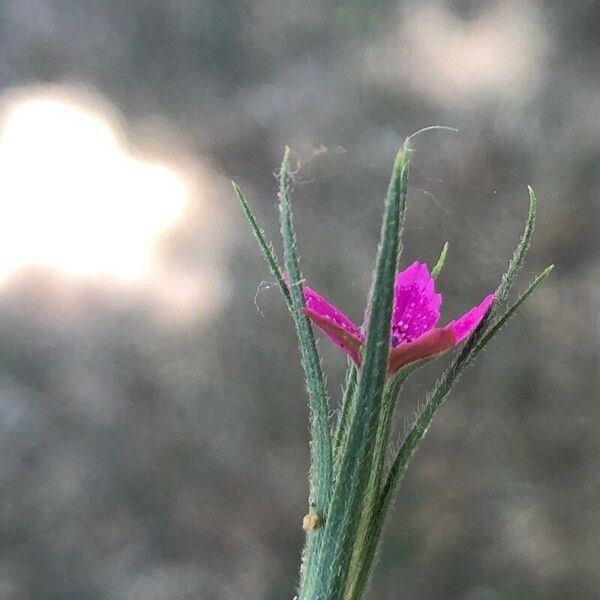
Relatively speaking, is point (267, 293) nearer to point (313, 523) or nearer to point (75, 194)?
point (75, 194)

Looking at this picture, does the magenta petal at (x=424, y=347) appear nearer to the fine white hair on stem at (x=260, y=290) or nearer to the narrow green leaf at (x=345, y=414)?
the narrow green leaf at (x=345, y=414)

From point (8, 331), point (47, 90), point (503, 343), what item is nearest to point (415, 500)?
point (503, 343)

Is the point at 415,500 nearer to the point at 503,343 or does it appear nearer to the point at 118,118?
the point at 503,343

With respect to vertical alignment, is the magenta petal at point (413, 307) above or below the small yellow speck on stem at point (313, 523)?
above

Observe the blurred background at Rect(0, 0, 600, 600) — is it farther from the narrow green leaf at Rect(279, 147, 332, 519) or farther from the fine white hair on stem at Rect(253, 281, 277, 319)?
the narrow green leaf at Rect(279, 147, 332, 519)

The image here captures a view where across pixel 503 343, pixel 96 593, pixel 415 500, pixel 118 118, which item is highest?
pixel 118 118

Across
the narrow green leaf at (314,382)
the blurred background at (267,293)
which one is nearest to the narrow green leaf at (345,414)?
the narrow green leaf at (314,382)
